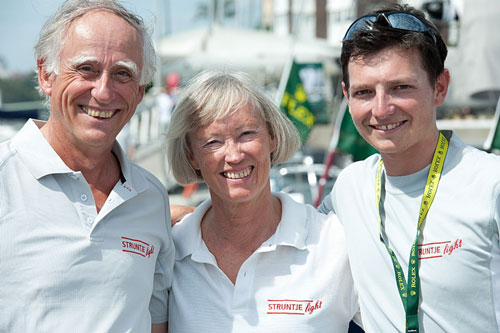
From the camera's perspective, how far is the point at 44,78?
2541mm

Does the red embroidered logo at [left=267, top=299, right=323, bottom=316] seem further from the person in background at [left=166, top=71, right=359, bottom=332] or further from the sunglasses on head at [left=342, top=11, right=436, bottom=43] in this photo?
the sunglasses on head at [left=342, top=11, right=436, bottom=43]

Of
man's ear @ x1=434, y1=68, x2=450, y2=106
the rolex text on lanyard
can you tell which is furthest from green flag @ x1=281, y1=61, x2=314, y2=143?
the rolex text on lanyard

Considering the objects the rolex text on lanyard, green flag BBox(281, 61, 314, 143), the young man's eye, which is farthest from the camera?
green flag BBox(281, 61, 314, 143)

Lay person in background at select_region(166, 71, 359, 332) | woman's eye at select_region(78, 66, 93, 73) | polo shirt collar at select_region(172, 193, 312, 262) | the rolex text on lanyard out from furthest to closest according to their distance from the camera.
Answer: polo shirt collar at select_region(172, 193, 312, 262)
person in background at select_region(166, 71, 359, 332)
woman's eye at select_region(78, 66, 93, 73)
the rolex text on lanyard

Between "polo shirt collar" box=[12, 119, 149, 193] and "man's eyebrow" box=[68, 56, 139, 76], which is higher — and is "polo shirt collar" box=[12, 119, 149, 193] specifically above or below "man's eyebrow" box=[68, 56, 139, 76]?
below

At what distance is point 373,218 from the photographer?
2.62 meters

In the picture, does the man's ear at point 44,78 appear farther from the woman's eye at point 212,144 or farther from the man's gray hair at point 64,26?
the woman's eye at point 212,144

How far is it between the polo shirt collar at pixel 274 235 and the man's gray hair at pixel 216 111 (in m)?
0.28

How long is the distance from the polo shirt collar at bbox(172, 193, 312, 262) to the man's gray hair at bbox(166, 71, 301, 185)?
28 cm

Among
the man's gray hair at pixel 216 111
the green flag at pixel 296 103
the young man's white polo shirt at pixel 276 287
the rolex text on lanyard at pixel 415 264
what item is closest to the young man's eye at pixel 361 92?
the rolex text on lanyard at pixel 415 264

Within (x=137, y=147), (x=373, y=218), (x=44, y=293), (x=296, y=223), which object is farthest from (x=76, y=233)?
(x=137, y=147)

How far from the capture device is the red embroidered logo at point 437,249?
88.7 inches

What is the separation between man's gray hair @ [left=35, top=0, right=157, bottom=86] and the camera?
2.46 metres

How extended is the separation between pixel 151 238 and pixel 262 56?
11688 mm
